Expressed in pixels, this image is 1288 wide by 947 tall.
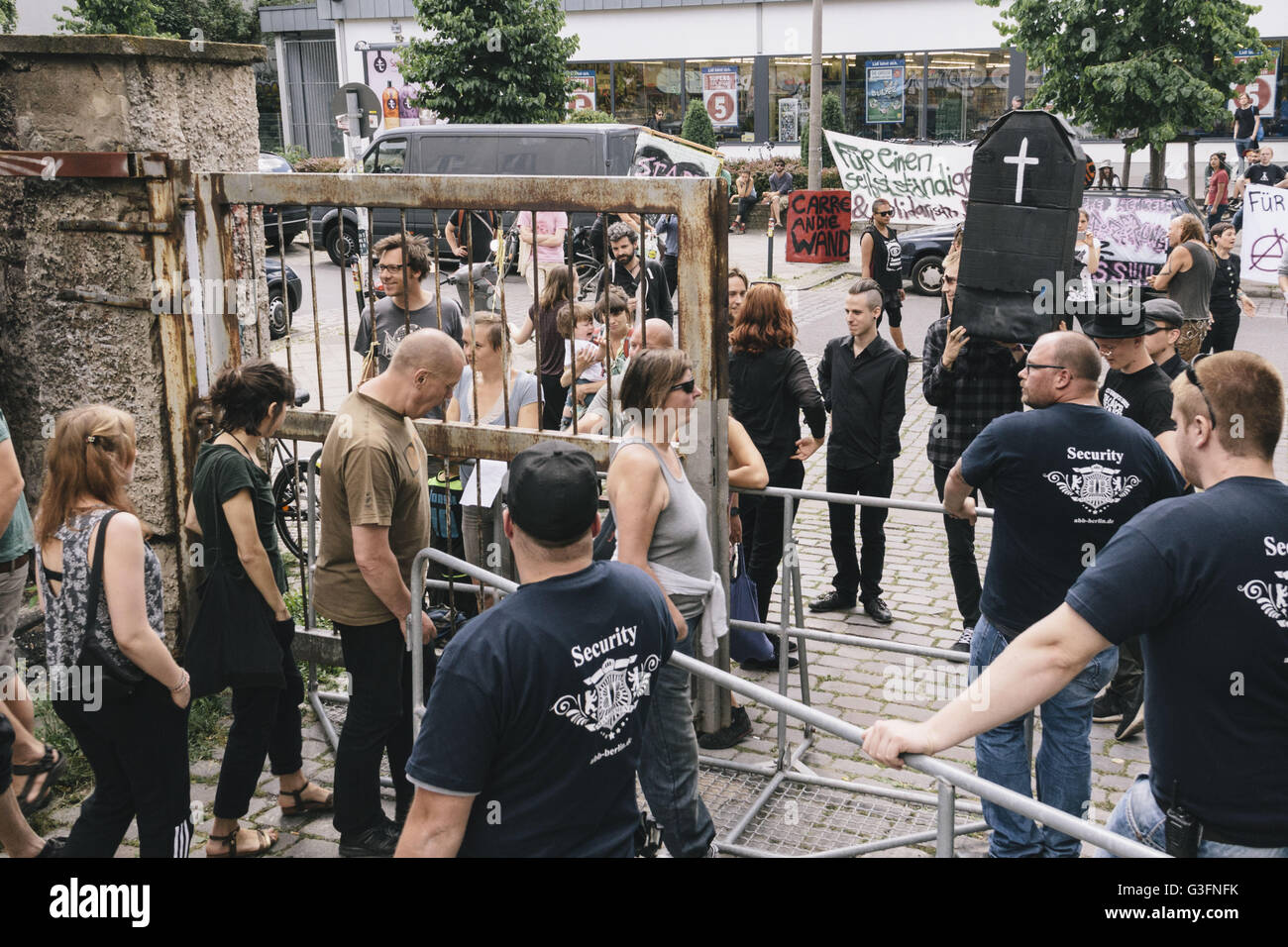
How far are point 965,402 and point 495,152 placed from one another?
1408 cm

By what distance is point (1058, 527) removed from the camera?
409cm

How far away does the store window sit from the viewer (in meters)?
33.8

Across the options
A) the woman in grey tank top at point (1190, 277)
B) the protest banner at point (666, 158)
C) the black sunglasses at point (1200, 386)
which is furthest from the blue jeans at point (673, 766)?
the protest banner at point (666, 158)

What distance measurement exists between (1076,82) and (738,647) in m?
14.8

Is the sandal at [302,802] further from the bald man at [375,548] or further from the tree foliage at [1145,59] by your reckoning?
the tree foliage at [1145,59]

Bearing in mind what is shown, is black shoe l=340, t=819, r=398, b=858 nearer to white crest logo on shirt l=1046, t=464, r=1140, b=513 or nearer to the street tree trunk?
white crest logo on shirt l=1046, t=464, r=1140, b=513

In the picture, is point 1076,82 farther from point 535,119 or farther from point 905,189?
point 535,119

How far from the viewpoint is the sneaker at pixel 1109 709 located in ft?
18.9

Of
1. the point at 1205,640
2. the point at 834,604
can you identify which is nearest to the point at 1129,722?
the point at 834,604

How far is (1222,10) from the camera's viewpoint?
16.7 metres

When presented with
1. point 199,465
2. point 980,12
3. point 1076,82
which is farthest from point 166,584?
point 980,12

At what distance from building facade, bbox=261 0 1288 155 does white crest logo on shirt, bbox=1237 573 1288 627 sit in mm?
30199

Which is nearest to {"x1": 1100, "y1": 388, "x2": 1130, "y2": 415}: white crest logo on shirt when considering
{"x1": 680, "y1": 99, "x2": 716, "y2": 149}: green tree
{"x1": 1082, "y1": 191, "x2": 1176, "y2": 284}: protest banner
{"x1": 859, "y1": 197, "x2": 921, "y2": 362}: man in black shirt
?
{"x1": 859, "y1": 197, "x2": 921, "y2": 362}: man in black shirt

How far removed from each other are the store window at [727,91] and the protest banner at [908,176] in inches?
659
